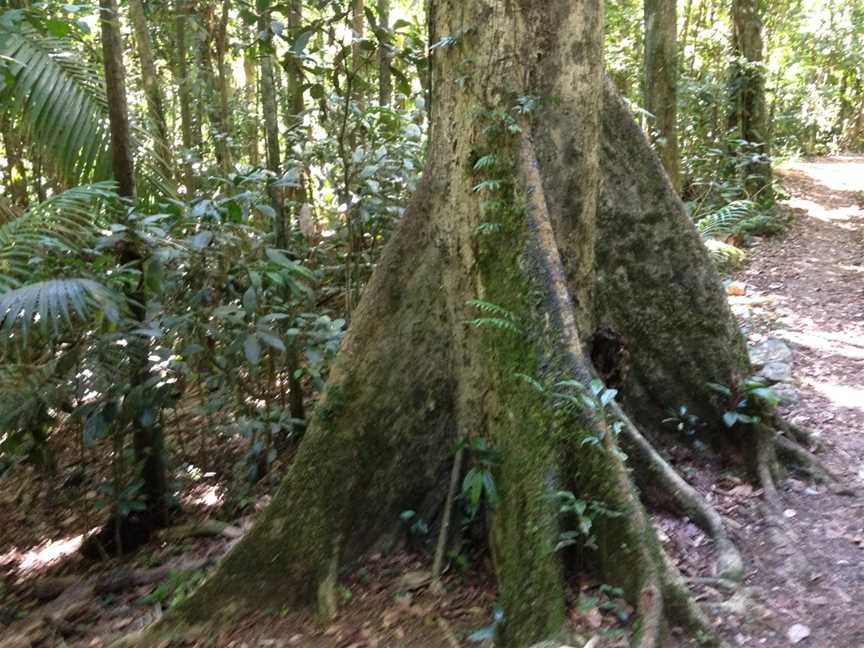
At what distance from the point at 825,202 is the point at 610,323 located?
11.1 meters

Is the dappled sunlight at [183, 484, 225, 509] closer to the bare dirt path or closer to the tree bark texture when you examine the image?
the bare dirt path

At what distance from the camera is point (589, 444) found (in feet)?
11.0

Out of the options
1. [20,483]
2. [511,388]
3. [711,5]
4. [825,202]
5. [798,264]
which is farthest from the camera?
[711,5]

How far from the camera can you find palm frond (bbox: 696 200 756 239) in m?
9.48

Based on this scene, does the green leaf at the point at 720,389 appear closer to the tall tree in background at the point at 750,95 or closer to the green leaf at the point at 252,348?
the green leaf at the point at 252,348

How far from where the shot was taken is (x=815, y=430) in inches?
205

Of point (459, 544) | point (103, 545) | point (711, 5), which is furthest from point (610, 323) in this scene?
point (711, 5)

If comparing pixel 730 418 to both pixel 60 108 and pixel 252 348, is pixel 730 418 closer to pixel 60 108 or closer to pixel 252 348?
pixel 252 348

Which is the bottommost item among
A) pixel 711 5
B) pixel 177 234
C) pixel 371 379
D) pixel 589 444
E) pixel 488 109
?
pixel 589 444

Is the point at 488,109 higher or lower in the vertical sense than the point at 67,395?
higher

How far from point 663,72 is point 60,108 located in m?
7.91

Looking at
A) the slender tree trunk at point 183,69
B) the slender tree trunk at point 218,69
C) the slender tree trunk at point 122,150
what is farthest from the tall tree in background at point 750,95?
the slender tree trunk at point 122,150

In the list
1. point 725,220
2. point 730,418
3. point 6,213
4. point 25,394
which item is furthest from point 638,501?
point 725,220

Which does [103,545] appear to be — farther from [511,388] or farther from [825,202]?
[825,202]
